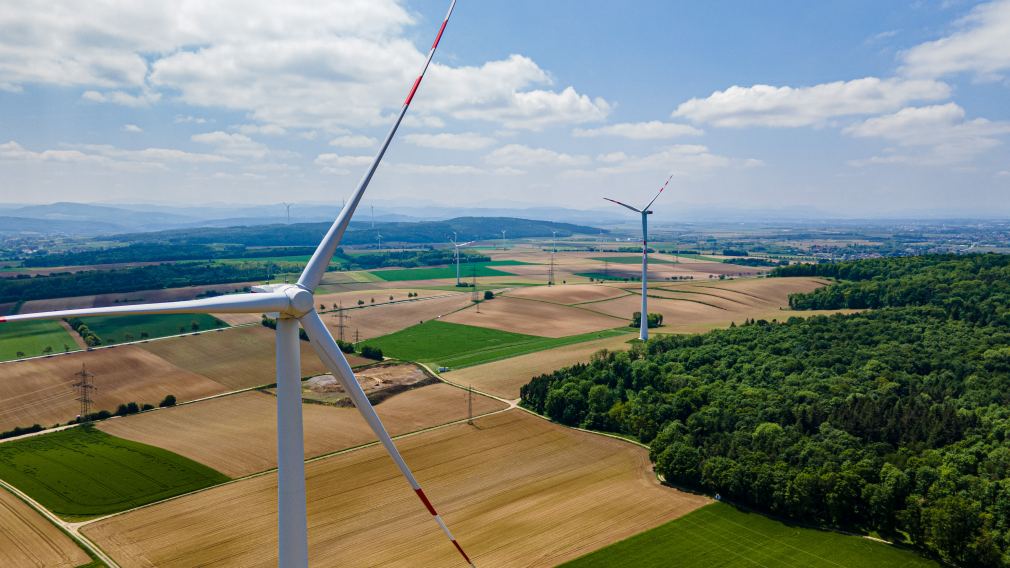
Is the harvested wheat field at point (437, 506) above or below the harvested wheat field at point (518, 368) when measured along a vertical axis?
below

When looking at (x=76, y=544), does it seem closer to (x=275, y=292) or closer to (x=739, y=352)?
(x=275, y=292)

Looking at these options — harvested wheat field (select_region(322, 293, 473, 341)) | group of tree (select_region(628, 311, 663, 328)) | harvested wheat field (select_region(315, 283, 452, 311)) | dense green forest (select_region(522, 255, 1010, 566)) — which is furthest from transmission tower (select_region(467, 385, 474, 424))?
harvested wheat field (select_region(315, 283, 452, 311))

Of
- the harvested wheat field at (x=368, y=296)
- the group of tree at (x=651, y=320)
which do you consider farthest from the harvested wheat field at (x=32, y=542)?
the group of tree at (x=651, y=320)

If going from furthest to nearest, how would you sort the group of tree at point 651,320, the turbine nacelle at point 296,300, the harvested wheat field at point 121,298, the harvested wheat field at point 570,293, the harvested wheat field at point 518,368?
1. the harvested wheat field at point 570,293
2. the harvested wheat field at point 121,298
3. the group of tree at point 651,320
4. the harvested wheat field at point 518,368
5. the turbine nacelle at point 296,300

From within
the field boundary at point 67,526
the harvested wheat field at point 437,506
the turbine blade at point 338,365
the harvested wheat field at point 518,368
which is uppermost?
the turbine blade at point 338,365

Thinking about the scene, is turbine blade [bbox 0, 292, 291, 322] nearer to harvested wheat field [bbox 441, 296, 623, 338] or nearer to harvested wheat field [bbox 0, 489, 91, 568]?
harvested wheat field [bbox 0, 489, 91, 568]

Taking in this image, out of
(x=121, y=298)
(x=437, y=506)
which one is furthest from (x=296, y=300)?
(x=121, y=298)

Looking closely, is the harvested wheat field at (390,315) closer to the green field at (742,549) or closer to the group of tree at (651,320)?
the group of tree at (651,320)
